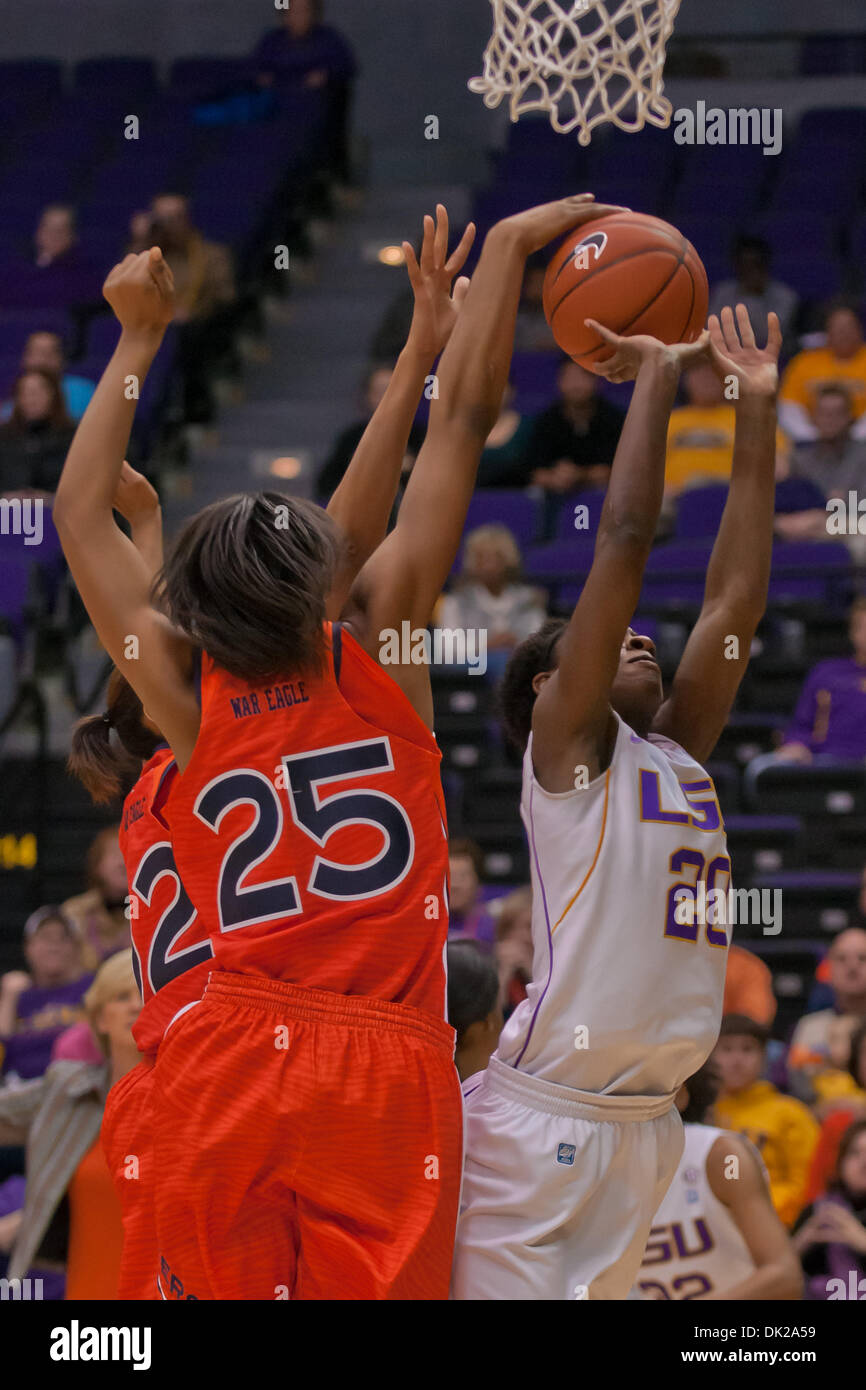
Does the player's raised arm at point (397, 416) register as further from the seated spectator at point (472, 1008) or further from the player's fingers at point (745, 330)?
the seated spectator at point (472, 1008)

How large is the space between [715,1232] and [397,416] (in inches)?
84.9

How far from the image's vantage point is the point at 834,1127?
540cm

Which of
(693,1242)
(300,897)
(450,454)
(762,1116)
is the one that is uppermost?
(450,454)

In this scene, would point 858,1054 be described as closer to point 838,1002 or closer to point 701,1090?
point 838,1002

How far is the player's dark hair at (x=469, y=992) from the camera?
3.53 meters

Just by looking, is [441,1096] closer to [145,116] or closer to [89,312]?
[89,312]

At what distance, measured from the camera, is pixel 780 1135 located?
5535 millimetres

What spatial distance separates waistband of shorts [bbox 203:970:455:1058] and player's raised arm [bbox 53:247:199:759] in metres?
0.37

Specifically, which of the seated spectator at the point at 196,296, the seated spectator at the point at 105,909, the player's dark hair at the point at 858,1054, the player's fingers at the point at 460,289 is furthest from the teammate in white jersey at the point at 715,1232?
the seated spectator at the point at 196,296

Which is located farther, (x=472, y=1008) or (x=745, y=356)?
(x=472, y=1008)

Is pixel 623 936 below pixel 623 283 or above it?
below

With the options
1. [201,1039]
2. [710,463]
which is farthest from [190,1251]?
[710,463]

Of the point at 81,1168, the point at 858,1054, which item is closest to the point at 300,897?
the point at 81,1168
